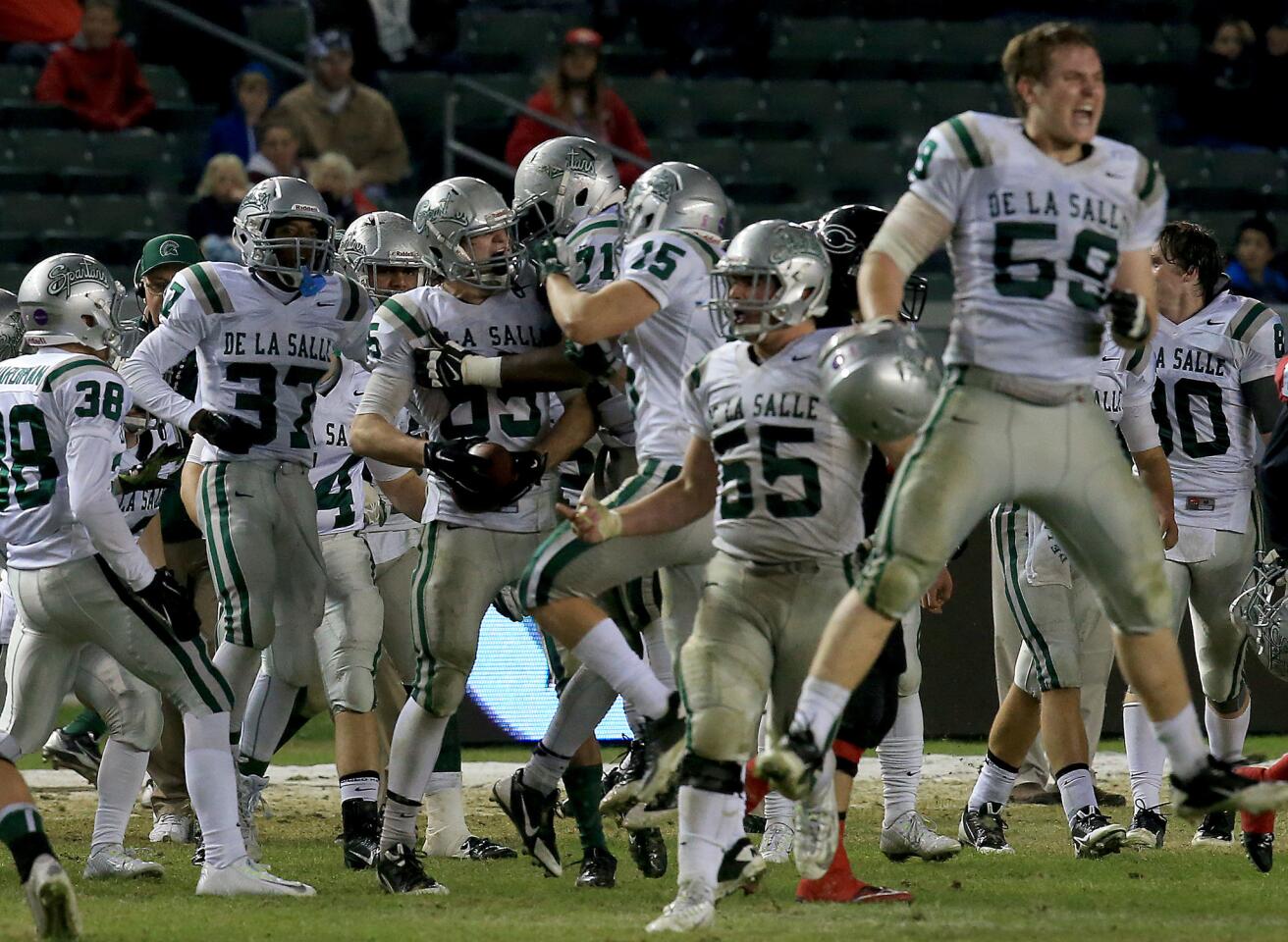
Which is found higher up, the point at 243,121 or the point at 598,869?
the point at 243,121

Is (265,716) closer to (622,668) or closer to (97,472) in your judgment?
(97,472)

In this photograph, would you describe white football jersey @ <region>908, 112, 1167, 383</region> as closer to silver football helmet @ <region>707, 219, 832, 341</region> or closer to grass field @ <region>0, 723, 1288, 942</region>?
silver football helmet @ <region>707, 219, 832, 341</region>

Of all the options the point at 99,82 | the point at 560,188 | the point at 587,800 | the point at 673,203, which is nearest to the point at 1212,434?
the point at 673,203

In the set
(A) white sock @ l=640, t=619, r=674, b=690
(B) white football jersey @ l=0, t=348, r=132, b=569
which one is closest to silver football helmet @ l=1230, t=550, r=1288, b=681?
(A) white sock @ l=640, t=619, r=674, b=690

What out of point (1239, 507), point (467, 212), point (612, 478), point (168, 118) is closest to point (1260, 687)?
point (1239, 507)

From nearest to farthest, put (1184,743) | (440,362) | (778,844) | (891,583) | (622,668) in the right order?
(891,583) < (1184,743) < (622,668) < (440,362) < (778,844)

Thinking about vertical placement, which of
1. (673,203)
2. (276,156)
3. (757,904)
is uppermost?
(276,156)

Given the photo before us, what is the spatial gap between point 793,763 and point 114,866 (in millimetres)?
2431

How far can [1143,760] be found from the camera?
22.2 feet

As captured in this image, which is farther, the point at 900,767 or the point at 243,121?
the point at 243,121

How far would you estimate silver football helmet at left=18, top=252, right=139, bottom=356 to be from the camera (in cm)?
587

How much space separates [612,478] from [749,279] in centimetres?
142

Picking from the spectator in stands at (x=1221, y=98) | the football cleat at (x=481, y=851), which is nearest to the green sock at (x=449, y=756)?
the football cleat at (x=481, y=851)

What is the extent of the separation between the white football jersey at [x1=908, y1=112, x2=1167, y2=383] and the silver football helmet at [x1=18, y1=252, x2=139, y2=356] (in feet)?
8.22
